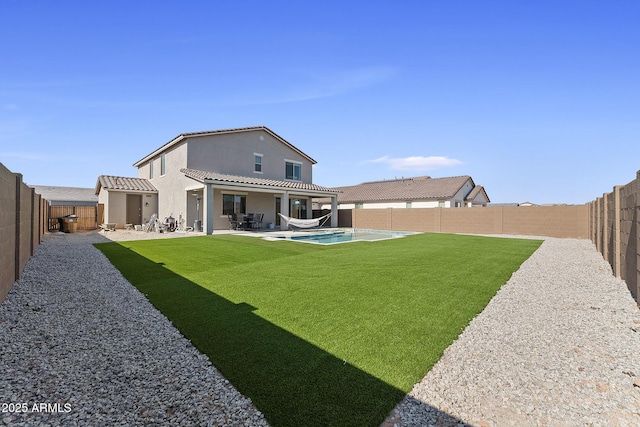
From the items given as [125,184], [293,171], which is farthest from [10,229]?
[293,171]

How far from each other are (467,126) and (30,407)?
2008cm

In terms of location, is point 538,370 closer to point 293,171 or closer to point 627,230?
point 627,230

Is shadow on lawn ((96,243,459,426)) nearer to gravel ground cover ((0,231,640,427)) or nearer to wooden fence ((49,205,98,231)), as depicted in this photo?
gravel ground cover ((0,231,640,427))

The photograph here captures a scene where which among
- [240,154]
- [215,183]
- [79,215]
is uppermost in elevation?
[240,154]

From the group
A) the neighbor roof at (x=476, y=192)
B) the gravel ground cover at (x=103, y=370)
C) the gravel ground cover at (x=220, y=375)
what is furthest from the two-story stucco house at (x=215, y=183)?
the neighbor roof at (x=476, y=192)

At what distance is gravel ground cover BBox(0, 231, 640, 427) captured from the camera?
88.7 inches

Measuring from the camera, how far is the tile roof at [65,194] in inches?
1356

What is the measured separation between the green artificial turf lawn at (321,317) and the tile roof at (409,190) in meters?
20.7

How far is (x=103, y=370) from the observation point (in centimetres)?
283

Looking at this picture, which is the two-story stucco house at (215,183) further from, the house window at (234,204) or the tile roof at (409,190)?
the tile roof at (409,190)

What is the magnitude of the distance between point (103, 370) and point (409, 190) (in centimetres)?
3132

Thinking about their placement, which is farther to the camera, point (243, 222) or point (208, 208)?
point (243, 222)

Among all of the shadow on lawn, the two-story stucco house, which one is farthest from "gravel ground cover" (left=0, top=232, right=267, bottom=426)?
the two-story stucco house

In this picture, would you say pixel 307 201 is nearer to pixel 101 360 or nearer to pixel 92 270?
pixel 92 270
